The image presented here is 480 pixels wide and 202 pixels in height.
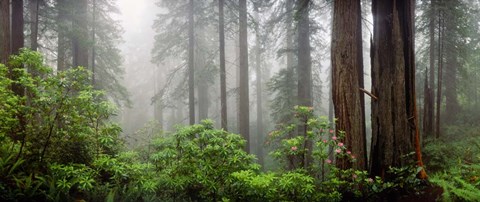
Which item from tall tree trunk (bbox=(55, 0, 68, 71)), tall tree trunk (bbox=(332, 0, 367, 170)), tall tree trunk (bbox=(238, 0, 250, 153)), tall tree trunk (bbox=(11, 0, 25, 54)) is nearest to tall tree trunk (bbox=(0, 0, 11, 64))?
tall tree trunk (bbox=(11, 0, 25, 54))

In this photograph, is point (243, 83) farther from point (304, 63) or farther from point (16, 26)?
point (16, 26)

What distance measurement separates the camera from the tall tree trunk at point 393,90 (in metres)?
5.51

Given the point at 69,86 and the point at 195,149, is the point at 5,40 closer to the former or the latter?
the point at 69,86

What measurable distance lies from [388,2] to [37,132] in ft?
22.7

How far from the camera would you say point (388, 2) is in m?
5.74

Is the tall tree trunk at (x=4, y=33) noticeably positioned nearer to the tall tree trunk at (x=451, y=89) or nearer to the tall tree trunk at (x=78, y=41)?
the tall tree trunk at (x=78, y=41)

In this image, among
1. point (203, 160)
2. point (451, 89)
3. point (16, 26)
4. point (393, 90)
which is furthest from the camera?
point (451, 89)

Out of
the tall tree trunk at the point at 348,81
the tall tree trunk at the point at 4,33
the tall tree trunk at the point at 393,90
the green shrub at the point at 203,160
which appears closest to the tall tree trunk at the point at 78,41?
the tall tree trunk at the point at 4,33

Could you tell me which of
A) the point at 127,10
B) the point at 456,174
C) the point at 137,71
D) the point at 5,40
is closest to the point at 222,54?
the point at 5,40

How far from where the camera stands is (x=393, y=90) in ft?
18.3

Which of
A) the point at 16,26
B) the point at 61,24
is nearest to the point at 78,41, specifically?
the point at 61,24

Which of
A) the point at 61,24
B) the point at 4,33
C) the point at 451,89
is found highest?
the point at 61,24

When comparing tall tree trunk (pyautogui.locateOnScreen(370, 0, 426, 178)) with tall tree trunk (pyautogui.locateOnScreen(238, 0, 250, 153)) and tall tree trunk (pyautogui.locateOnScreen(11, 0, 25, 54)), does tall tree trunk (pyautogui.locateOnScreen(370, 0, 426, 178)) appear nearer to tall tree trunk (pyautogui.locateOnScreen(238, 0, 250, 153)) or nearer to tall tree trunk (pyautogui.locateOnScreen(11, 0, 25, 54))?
tall tree trunk (pyautogui.locateOnScreen(238, 0, 250, 153))

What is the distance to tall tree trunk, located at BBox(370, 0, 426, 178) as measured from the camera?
5.51 meters
